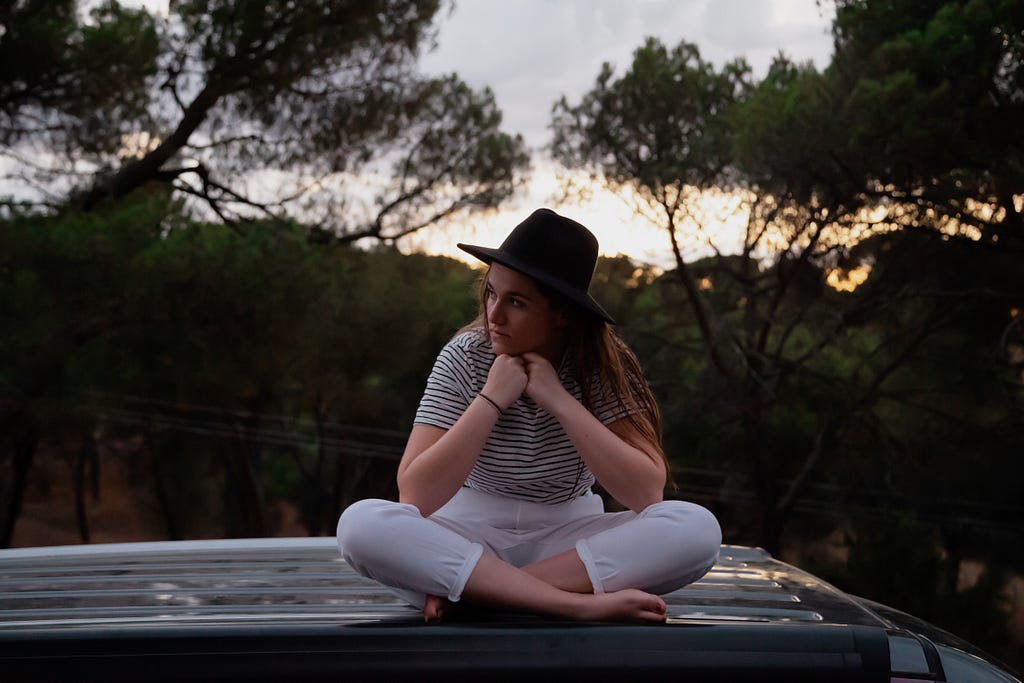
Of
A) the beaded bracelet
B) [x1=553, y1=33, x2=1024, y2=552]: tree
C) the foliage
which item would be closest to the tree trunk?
the foliage

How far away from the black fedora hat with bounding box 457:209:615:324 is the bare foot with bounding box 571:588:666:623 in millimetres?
729

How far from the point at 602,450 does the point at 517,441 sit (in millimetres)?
252

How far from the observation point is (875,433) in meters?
12.5

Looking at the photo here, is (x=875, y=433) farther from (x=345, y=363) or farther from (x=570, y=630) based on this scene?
(x=570, y=630)

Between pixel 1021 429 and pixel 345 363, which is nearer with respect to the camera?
pixel 1021 429

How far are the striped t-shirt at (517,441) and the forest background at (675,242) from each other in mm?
8182

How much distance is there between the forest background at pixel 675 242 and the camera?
10.6m

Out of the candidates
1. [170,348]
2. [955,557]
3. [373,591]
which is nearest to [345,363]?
[170,348]

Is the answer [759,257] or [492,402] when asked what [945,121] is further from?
[492,402]

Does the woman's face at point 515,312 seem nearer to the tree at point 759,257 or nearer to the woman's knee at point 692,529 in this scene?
the woman's knee at point 692,529

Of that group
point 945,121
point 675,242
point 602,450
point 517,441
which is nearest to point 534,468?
point 517,441

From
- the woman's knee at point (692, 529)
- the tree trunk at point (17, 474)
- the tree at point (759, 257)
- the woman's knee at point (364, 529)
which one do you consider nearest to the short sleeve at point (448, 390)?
the woman's knee at point (364, 529)

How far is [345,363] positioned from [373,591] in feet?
43.6

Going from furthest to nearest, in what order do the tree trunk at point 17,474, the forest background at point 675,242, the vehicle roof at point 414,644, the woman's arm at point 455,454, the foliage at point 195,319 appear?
the tree trunk at point 17,474 → the foliage at point 195,319 → the forest background at point 675,242 → the woman's arm at point 455,454 → the vehicle roof at point 414,644
